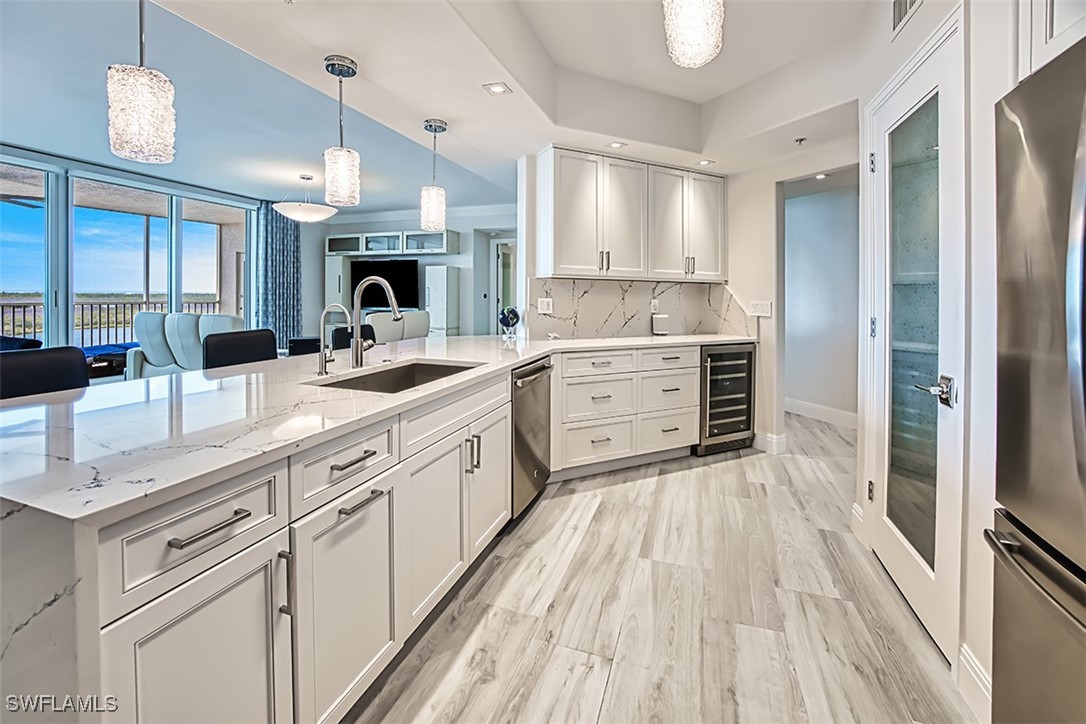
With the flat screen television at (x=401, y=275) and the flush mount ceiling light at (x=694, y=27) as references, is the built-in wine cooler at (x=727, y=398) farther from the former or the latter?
the flat screen television at (x=401, y=275)

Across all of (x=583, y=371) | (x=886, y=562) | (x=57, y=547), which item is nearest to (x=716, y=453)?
(x=583, y=371)

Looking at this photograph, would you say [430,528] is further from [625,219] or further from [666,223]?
[666,223]

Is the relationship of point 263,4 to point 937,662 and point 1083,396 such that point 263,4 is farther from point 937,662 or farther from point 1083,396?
point 937,662

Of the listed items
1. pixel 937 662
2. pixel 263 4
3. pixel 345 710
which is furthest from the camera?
pixel 263 4

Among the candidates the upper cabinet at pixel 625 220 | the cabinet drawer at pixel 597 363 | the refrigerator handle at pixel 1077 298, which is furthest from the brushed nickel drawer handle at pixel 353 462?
the upper cabinet at pixel 625 220

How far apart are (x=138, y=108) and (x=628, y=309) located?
344cm

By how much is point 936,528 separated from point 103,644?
2.21m

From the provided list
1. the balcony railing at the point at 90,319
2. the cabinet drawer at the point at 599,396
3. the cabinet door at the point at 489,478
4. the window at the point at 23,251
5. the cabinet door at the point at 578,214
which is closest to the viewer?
the cabinet door at the point at 489,478

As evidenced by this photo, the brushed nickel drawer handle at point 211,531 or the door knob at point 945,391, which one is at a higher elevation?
the door knob at point 945,391

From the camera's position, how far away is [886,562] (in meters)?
2.27

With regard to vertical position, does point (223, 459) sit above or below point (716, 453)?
above

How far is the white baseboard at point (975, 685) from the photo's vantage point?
141 cm

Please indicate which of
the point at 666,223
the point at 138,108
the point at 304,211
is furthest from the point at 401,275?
the point at 138,108

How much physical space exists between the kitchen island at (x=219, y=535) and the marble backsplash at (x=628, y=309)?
2.24m
